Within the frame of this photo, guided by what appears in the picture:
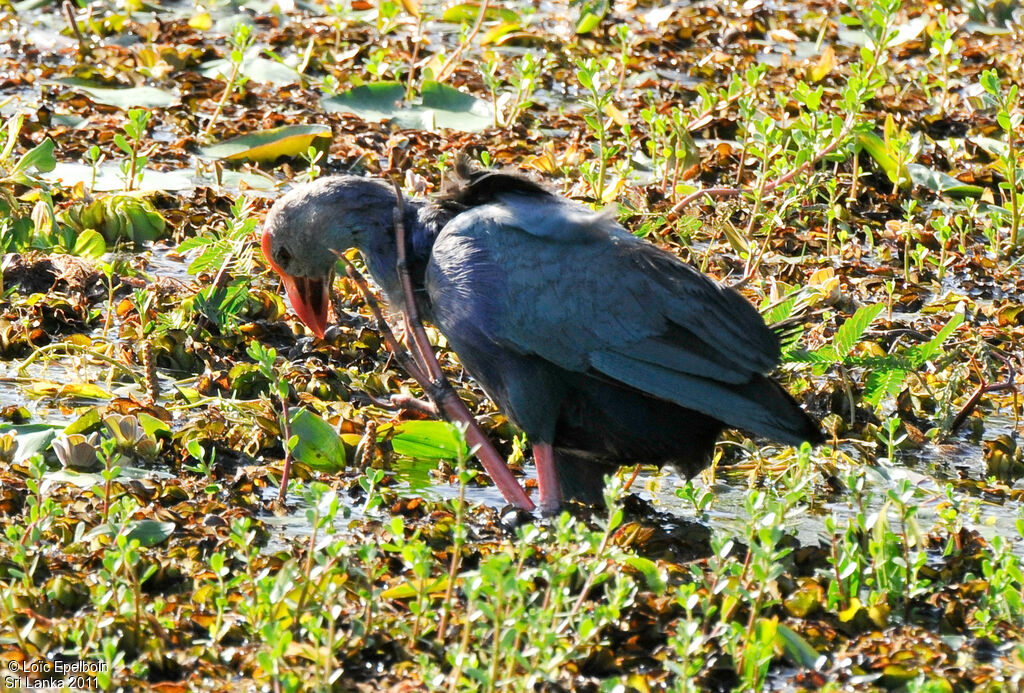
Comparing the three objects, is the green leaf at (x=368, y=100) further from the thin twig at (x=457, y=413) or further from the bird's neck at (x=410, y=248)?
the thin twig at (x=457, y=413)

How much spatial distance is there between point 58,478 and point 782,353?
200cm

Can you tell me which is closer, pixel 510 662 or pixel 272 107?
pixel 510 662

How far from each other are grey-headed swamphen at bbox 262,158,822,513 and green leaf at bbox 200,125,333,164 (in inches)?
83.7

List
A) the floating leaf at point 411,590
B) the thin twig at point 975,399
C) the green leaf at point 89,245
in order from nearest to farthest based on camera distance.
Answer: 1. the floating leaf at point 411,590
2. the thin twig at point 975,399
3. the green leaf at point 89,245

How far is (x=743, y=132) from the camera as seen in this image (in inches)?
235

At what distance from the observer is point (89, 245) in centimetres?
502

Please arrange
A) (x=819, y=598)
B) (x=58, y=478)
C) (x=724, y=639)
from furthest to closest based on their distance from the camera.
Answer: (x=58, y=478) → (x=819, y=598) → (x=724, y=639)

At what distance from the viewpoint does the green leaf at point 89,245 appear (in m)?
5.01

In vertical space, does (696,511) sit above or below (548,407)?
below

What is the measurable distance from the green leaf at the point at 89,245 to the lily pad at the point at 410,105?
166cm

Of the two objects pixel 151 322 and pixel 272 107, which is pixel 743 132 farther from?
pixel 151 322

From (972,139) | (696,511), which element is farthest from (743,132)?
(696,511)

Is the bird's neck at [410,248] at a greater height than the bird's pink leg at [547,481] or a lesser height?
greater

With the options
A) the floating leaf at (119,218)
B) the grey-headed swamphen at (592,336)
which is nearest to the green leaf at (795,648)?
the grey-headed swamphen at (592,336)
